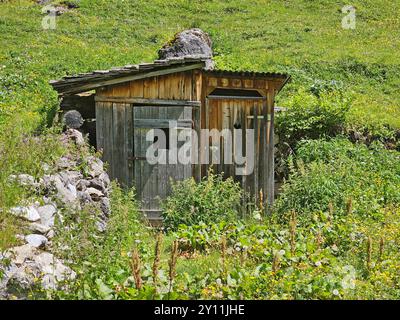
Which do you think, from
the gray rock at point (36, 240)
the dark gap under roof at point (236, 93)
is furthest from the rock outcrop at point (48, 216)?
the dark gap under roof at point (236, 93)

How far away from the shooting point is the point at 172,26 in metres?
29.0

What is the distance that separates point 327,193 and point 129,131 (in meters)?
4.89

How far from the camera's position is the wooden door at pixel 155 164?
39.7ft

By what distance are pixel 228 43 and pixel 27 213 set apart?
20369mm

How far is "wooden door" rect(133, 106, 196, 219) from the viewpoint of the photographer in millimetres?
12102

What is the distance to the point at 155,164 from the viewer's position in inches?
482

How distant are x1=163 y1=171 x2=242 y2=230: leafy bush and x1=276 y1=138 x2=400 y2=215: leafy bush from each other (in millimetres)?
1409

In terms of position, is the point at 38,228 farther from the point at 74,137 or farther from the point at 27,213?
the point at 74,137

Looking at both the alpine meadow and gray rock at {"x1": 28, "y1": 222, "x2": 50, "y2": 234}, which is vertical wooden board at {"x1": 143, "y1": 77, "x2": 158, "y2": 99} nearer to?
the alpine meadow

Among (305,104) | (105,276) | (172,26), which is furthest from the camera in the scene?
(172,26)

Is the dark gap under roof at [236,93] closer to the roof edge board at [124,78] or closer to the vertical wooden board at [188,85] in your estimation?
the vertical wooden board at [188,85]

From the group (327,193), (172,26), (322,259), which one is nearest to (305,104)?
(327,193)

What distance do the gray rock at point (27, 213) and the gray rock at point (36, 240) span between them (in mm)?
330
